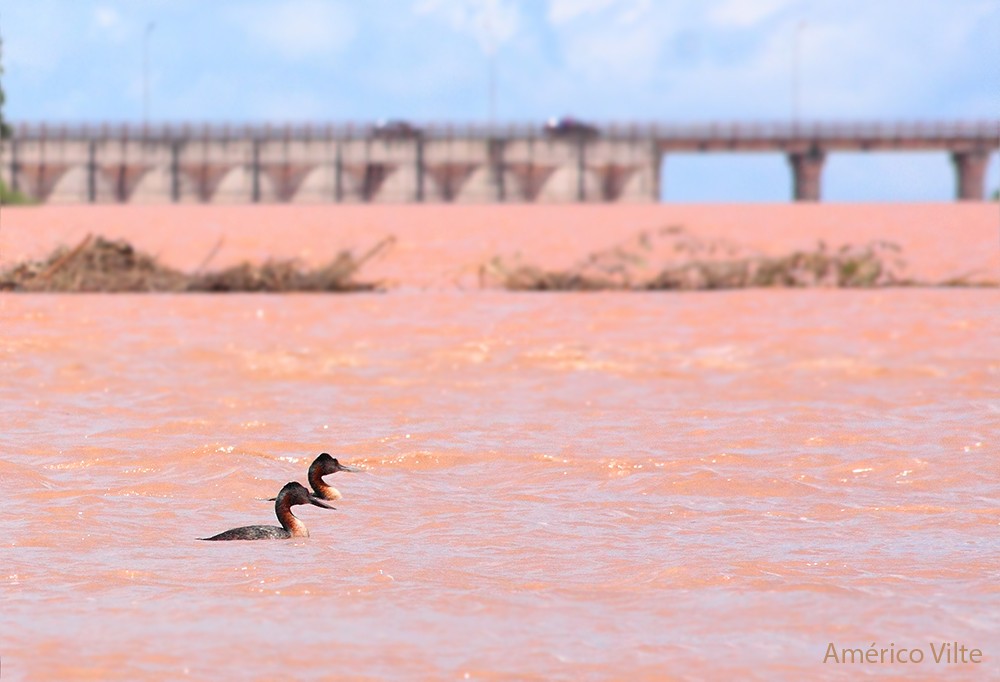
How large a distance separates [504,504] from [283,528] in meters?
1.26

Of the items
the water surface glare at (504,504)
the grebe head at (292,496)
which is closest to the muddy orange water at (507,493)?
the water surface glare at (504,504)

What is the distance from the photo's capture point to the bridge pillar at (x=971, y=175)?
2347 inches

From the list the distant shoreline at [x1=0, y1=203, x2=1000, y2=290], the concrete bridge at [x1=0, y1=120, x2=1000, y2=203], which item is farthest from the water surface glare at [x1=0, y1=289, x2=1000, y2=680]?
the concrete bridge at [x1=0, y1=120, x2=1000, y2=203]

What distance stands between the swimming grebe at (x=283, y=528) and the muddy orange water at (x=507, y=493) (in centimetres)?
6

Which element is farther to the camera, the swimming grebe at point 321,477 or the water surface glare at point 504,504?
the swimming grebe at point 321,477

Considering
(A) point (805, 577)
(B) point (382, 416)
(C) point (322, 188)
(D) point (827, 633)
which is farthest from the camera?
(C) point (322, 188)

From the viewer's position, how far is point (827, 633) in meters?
4.89

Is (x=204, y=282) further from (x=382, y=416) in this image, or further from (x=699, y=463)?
(x=699, y=463)

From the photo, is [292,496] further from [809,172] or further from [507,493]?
[809,172]

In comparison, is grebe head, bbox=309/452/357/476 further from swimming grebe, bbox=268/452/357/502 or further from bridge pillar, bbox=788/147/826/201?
bridge pillar, bbox=788/147/826/201

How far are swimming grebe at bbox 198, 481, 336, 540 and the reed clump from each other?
599 inches

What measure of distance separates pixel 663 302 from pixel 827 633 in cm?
1487

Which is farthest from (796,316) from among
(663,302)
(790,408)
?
(790,408)

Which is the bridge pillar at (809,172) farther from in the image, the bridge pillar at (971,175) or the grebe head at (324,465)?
the grebe head at (324,465)
